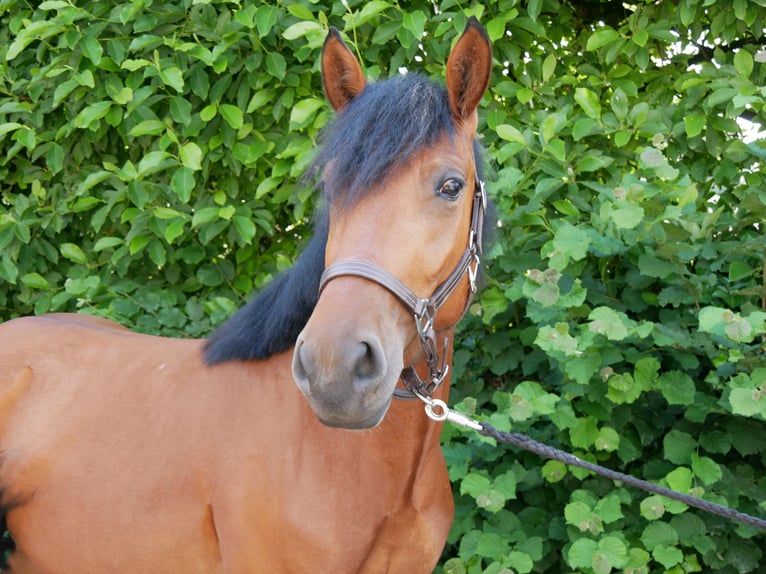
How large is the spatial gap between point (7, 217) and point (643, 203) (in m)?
3.15

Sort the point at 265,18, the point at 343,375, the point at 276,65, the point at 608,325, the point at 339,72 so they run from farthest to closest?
the point at 276,65 → the point at 265,18 → the point at 608,325 → the point at 339,72 → the point at 343,375

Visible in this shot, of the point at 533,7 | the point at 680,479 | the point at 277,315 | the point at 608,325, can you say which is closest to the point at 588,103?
the point at 533,7

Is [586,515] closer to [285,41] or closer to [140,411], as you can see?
[140,411]

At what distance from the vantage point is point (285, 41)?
3.69m

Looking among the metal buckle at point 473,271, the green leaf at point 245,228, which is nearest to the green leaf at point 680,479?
the metal buckle at point 473,271

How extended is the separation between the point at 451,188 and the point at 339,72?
54 centimetres

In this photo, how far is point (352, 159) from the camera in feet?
6.26

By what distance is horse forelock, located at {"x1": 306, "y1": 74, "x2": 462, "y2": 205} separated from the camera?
1872 millimetres

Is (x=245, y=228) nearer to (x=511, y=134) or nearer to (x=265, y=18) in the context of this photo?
(x=265, y=18)

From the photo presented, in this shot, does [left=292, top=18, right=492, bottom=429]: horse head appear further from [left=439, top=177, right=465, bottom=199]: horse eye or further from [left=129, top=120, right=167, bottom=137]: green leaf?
[left=129, top=120, right=167, bottom=137]: green leaf

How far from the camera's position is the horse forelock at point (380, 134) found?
1.87 meters

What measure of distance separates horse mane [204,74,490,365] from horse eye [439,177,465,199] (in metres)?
0.11

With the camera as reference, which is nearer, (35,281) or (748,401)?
(748,401)

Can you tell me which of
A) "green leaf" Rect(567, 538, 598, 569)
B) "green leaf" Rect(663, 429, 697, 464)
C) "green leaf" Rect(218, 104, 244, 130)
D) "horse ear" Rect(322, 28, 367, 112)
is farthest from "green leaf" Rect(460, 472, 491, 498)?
"green leaf" Rect(218, 104, 244, 130)
